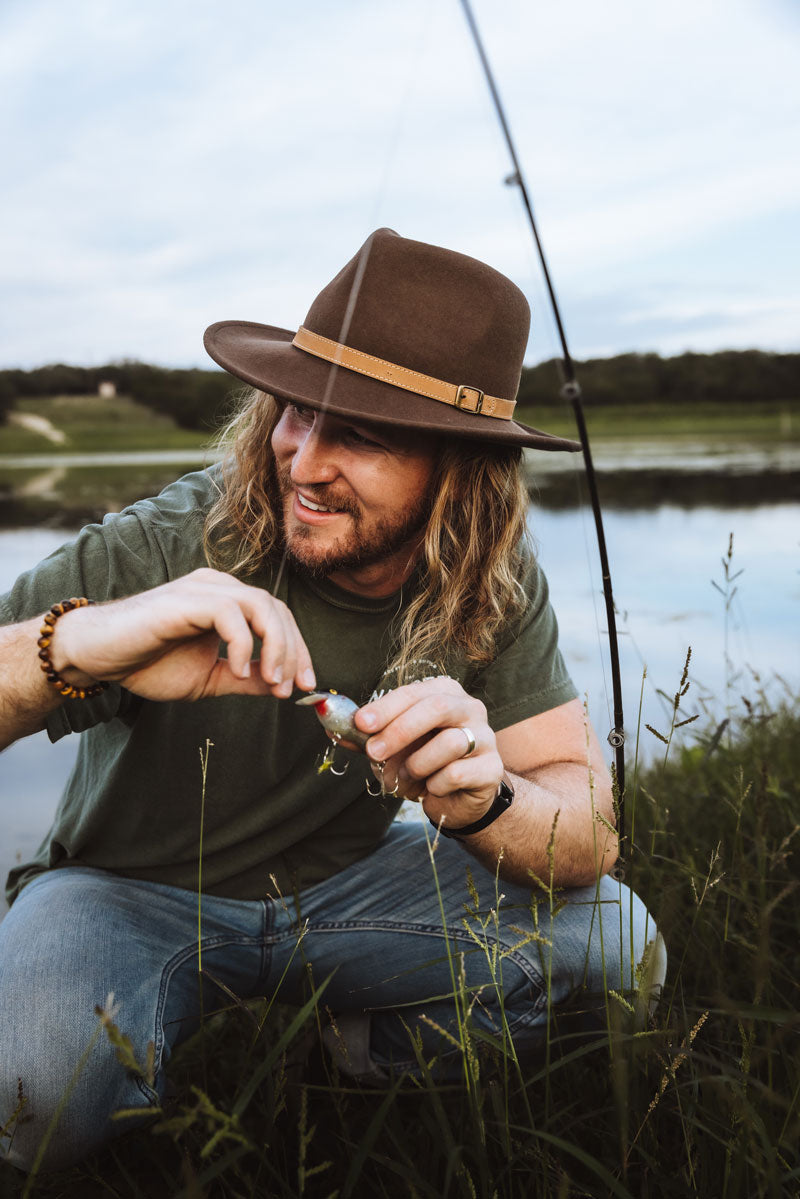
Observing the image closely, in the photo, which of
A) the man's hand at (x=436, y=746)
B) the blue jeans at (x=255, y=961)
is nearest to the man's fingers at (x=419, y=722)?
the man's hand at (x=436, y=746)

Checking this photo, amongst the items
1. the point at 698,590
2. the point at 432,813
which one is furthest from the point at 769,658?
the point at 432,813

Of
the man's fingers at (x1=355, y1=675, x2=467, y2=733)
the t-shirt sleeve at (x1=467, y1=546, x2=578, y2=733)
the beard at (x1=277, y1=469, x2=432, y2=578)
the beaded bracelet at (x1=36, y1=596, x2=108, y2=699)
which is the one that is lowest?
the t-shirt sleeve at (x1=467, y1=546, x2=578, y2=733)

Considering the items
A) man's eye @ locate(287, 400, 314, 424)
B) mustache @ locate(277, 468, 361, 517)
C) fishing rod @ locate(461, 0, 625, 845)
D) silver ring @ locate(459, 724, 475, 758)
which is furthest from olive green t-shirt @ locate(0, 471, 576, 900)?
silver ring @ locate(459, 724, 475, 758)

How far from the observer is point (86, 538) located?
7.67 ft

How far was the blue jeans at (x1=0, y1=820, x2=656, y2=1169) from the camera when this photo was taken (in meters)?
1.92

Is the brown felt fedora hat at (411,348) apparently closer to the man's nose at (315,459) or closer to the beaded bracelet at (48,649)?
the man's nose at (315,459)

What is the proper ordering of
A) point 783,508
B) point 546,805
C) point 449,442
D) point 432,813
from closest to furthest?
point 432,813 → point 546,805 → point 449,442 → point 783,508

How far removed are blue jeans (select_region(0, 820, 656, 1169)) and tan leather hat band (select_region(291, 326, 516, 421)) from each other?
3.92ft

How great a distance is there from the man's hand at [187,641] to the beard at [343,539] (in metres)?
0.59

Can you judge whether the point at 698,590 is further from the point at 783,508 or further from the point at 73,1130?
the point at 73,1130

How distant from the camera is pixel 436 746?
180 cm

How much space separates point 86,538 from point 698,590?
873 centimetres

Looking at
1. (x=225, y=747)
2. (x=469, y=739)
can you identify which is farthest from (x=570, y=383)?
(x=225, y=747)

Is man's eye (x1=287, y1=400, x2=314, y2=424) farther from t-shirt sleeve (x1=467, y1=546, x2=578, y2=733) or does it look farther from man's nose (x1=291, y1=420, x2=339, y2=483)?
t-shirt sleeve (x1=467, y1=546, x2=578, y2=733)
